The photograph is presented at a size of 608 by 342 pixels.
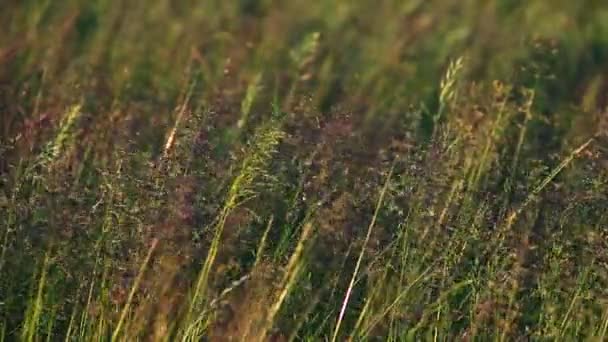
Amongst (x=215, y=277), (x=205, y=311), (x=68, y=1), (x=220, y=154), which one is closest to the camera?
(x=205, y=311)

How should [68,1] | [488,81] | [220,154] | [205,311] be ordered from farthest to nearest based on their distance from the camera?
[68,1] → [488,81] → [220,154] → [205,311]

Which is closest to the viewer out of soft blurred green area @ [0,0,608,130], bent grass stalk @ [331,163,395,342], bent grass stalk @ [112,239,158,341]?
bent grass stalk @ [112,239,158,341]

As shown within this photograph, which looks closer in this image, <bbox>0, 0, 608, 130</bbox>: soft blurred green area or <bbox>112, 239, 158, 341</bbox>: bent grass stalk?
<bbox>112, 239, 158, 341</bbox>: bent grass stalk

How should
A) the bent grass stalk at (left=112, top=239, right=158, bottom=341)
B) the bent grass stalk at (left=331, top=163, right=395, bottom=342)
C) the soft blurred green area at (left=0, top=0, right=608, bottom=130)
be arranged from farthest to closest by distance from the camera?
1. the soft blurred green area at (left=0, top=0, right=608, bottom=130)
2. the bent grass stalk at (left=331, top=163, right=395, bottom=342)
3. the bent grass stalk at (left=112, top=239, right=158, bottom=341)

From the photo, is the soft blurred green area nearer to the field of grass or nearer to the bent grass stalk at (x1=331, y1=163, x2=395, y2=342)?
the field of grass

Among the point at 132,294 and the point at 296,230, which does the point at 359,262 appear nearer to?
the point at 296,230

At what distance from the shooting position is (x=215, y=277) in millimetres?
3078

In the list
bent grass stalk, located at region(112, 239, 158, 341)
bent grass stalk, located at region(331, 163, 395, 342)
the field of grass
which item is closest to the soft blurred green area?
the field of grass

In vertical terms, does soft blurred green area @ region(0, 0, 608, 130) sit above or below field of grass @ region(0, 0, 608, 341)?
above

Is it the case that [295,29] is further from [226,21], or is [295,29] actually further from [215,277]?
[215,277]

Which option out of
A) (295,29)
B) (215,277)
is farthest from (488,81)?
(215,277)

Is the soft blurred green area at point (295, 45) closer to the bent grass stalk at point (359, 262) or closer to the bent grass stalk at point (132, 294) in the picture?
the bent grass stalk at point (132, 294)

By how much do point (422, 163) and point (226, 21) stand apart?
2228mm

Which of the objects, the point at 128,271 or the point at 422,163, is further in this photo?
the point at 422,163
